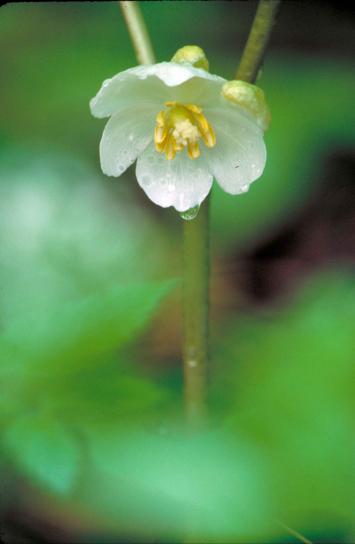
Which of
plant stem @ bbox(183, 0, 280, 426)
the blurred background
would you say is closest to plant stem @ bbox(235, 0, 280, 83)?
plant stem @ bbox(183, 0, 280, 426)

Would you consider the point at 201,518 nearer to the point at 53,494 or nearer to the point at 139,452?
the point at 139,452

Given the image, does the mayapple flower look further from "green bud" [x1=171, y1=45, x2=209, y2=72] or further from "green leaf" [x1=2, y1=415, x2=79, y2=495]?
"green leaf" [x1=2, y1=415, x2=79, y2=495]

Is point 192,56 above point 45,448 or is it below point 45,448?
above

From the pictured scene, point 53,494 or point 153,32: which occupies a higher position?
point 153,32

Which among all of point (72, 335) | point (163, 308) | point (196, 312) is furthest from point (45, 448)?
point (163, 308)

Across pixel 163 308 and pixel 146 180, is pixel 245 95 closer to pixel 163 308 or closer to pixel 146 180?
pixel 146 180

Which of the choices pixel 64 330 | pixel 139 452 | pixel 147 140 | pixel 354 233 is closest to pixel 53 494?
pixel 139 452

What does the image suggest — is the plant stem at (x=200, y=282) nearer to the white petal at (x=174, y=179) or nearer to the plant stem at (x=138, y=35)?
the white petal at (x=174, y=179)
